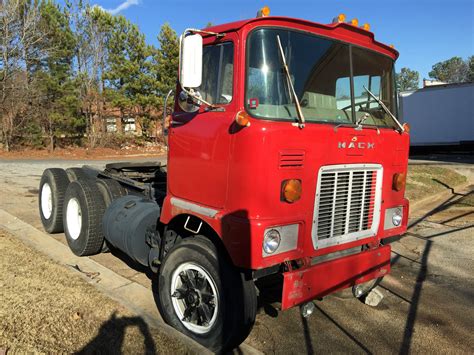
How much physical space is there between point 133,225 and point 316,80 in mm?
2358

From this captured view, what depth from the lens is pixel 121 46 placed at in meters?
27.5

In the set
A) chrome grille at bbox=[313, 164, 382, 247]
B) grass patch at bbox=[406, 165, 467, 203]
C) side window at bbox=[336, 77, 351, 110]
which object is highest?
side window at bbox=[336, 77, 351, 110]

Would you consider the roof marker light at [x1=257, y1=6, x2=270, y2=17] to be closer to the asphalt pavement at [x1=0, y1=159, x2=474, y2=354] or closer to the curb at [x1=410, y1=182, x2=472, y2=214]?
the asphalt pavement at [x1=0, y1=159, x2=474, y2=354]

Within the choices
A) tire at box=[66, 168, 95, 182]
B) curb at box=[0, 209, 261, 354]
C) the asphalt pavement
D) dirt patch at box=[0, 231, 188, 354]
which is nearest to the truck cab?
the asphalt pavement

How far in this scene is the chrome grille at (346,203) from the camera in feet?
10.6

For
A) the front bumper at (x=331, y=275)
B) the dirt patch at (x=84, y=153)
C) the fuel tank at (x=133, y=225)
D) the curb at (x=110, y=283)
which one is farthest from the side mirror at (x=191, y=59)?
the dirt patch at (x=84, y=153)

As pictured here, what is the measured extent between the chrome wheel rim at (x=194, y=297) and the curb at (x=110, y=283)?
0.16m

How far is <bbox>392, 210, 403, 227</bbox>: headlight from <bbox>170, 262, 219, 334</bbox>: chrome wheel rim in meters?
1.92

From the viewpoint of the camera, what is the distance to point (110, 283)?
4457 millimetres

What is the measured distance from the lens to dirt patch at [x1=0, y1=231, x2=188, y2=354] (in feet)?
10.2

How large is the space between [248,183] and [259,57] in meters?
0.96

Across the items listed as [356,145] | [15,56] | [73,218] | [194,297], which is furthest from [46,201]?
[15,56]

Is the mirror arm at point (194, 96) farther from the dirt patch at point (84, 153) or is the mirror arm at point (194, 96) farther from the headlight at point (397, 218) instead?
the dirt patch at point (84, 153)

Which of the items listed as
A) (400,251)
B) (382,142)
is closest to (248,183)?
(382,142)
